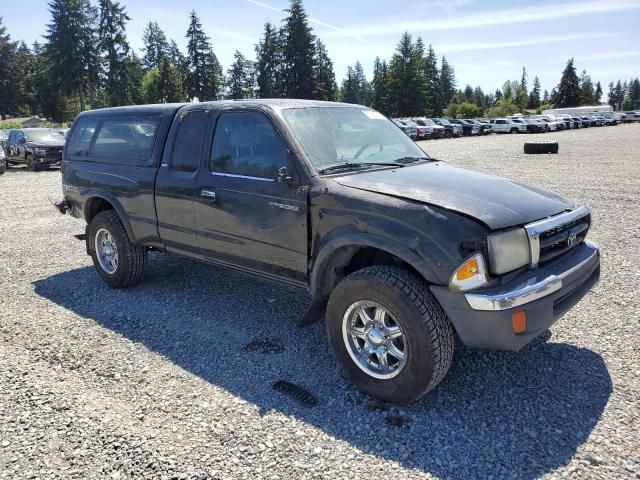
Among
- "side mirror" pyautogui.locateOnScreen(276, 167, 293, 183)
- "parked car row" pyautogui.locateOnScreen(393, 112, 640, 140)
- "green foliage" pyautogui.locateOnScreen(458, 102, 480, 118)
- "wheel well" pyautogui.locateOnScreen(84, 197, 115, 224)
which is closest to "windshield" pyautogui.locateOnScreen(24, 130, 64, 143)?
"wheel well" pyautogui.locateOnScreen(84, 197, 115, 224)

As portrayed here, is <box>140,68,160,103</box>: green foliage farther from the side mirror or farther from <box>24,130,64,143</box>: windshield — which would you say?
the side mirror

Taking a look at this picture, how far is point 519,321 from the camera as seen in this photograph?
2936 millimetres

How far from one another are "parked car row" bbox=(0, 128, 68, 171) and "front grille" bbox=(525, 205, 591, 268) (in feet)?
64.1

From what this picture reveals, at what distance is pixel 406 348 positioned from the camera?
3.18 metres

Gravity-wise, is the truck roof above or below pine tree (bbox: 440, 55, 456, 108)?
below

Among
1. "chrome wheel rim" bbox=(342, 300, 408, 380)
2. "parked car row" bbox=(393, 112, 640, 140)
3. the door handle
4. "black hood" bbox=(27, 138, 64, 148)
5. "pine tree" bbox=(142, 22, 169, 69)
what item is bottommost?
"chrome wheel rim" bbox=(342, 300, 408, 380)

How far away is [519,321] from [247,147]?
2491 mm

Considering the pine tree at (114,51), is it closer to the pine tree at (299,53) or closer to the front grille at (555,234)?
the pine tree at (299,53)

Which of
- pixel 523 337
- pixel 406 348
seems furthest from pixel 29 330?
pixel 523 337

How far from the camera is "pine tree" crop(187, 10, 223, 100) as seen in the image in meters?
73.4

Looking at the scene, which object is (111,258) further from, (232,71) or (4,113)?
(232,71)

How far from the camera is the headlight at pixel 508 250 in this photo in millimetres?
3000

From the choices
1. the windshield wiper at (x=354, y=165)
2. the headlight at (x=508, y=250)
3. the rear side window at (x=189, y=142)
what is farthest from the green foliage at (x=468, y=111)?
the headlight at (x=508, y=250)

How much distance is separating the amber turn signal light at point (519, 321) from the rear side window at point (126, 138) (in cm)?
373
